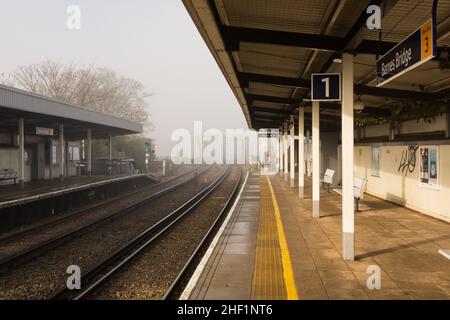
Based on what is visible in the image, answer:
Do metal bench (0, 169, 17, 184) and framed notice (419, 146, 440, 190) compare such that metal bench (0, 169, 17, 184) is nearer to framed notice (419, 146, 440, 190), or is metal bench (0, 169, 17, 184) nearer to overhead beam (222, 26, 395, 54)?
overhead beam (222, 26, 395, 54)

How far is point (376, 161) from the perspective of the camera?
52.3 feet

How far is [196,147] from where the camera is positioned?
208ft

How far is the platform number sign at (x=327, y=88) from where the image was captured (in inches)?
319

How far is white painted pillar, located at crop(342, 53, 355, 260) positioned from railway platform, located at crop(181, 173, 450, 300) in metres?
0.34

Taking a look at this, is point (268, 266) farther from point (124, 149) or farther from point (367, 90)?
point (124, 149)

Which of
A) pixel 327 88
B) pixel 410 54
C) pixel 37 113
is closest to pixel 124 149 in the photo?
pixel 37 113

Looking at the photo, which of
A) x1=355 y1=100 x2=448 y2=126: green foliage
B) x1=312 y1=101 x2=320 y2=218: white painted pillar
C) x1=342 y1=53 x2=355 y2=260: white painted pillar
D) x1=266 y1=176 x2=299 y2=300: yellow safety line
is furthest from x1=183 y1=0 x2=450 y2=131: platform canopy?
x1=266 y1=176 x2=299 y2=300: yellow safety line

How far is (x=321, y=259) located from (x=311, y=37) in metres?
3.70

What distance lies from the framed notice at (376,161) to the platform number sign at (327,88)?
26.9 feet

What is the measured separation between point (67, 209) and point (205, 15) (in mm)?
14248

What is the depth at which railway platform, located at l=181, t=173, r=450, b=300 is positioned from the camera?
5754 millimetres

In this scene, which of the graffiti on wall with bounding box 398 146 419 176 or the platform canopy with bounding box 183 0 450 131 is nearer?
the platform canopy with bounding box 183 0 450 131

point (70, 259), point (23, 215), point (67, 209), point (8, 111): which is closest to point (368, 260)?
point (70, 259)

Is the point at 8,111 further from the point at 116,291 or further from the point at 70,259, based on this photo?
the point at 116,291
